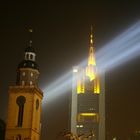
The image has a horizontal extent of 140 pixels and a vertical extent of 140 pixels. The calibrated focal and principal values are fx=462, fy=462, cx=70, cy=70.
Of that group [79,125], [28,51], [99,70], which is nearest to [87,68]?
[99,70]

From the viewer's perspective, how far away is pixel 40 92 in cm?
6969

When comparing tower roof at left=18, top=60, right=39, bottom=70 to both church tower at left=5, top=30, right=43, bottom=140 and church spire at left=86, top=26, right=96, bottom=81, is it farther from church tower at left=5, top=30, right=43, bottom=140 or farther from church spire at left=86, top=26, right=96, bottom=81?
church spire at left=86, top=26, right=96, bottom=81

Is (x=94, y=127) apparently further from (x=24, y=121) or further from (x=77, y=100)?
(x=24, y=121)

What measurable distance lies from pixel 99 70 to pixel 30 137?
69.7 m

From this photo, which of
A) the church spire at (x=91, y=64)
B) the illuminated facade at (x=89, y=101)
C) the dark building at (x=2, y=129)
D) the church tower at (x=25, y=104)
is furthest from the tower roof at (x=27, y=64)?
the church spire at (x=91, y=64)

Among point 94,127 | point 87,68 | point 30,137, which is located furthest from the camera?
point 87,68

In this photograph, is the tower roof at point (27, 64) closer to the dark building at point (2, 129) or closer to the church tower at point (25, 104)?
the church tower at point (25, 104)

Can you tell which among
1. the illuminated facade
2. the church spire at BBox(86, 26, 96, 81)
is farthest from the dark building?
the church spire at BBox(86, 26, 96, 81)

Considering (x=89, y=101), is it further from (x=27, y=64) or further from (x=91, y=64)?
(x=27, y=64)

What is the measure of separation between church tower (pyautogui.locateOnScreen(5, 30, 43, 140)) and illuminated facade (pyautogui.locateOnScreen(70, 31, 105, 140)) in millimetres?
58773

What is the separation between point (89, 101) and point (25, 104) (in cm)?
6554

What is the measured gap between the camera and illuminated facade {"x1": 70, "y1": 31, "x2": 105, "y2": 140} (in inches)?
5027

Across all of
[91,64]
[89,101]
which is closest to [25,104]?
[89,101]

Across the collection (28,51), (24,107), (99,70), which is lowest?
(24,107)
